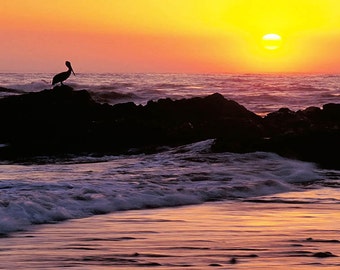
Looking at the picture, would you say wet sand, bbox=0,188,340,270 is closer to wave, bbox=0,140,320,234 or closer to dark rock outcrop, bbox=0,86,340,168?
wave, bbox=0,140,320,234

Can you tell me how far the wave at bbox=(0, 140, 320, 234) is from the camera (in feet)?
31.5

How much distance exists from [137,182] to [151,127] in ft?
19.7

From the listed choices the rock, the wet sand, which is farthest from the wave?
the rock

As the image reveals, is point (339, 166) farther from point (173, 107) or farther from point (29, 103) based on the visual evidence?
point (29, 103)

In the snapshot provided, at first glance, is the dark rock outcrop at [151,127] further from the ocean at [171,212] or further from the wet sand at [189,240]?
the wet sand at [189,240]

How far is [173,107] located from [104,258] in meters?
13.7

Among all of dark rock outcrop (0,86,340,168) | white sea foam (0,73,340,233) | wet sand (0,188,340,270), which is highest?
dark rock outcrop (0,86,340,168)

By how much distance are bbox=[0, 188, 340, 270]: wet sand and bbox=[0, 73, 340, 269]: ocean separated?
10 mm

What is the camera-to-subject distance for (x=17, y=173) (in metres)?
13.1

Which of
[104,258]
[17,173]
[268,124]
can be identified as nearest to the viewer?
[104,258]

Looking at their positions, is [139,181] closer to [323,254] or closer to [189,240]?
[189,240]

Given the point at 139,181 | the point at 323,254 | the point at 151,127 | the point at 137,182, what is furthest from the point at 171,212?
the point at 151,127

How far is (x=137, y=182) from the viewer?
11.9 metres

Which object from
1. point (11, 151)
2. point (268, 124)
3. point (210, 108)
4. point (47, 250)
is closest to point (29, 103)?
point (11, 151)
